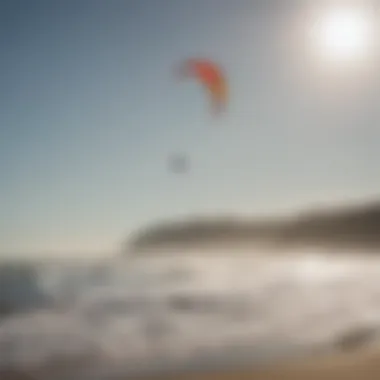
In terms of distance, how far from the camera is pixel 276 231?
1.55 m

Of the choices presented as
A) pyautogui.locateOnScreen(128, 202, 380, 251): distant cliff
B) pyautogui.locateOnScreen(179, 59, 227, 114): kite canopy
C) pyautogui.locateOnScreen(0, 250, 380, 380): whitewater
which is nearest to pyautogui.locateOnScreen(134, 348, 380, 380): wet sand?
pyautogui.locateOnScreen(0, 250, 380, 380): whitewater

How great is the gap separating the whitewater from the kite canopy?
1.00ft

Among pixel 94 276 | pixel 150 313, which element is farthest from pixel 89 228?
pixel 150 313

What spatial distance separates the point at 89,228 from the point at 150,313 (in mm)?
204

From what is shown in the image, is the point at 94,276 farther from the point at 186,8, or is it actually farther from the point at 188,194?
the point at 186,8

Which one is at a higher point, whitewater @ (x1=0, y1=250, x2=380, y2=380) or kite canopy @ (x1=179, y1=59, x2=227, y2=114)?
kite canopy @ (x1=179, y1=59, x2=227, y2=114)

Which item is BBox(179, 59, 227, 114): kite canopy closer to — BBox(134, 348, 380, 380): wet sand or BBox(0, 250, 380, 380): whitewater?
BBox(0, 250, 380, 380): whitewater

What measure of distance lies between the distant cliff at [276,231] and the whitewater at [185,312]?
0.03 m

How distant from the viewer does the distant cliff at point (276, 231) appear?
1.54 m

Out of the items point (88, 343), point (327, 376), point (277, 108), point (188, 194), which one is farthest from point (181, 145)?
point (327, 376)

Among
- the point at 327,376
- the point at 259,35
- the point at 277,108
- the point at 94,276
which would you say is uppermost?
the point at 259,35

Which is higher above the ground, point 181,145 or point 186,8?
point 186,8

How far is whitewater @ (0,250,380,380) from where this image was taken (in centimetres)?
152

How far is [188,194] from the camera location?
61.4 inches
